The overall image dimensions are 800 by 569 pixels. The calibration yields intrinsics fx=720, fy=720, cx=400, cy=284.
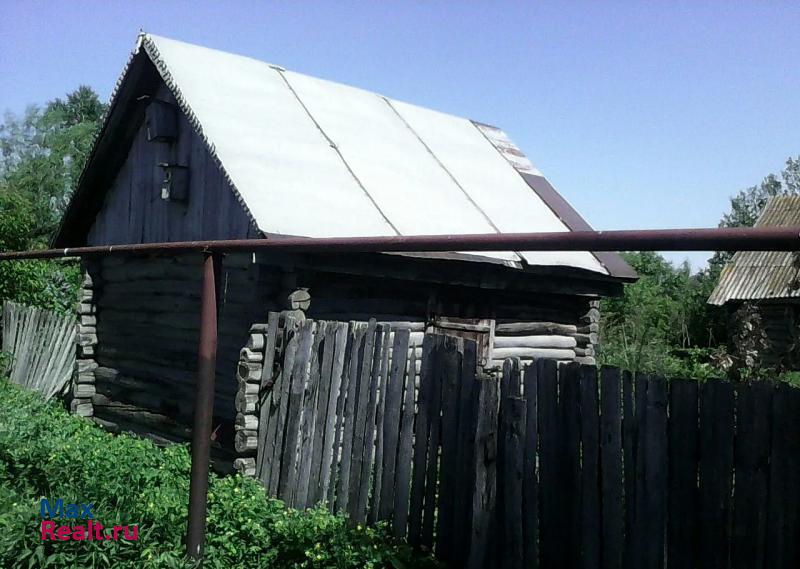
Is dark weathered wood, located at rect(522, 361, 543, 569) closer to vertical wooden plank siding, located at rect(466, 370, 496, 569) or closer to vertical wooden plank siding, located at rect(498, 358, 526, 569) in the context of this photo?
vertical wooden plank siding, located at rect(498, 358, 526, 569)

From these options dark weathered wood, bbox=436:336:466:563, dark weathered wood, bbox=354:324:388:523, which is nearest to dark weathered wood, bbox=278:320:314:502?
dark weathered wood, bbox=354:324:388:523

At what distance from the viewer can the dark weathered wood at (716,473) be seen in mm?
3281

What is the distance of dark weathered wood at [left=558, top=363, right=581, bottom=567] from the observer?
384cm

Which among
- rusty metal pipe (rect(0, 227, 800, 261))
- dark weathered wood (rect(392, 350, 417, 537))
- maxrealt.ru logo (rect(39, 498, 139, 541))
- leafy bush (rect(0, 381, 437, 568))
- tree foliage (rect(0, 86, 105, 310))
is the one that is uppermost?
tree foliage (rect(0, 86, 105, 310))

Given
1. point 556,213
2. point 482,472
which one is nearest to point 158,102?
point 556,213

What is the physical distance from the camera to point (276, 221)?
672 centimetres

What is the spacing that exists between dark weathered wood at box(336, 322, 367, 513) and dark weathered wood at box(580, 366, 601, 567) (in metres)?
2.08

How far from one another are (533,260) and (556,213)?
8.25 feet

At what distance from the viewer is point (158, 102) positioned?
8.88 m

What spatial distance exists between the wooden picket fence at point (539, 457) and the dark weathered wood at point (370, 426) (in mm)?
12

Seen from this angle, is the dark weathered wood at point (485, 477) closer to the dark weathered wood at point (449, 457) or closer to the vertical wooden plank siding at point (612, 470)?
the dark weathered wood at point (449, 457)

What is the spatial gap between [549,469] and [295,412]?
2650 mm

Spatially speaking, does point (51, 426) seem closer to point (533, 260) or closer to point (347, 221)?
point (347, 221)

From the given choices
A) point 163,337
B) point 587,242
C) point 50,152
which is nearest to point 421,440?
point 587,242
